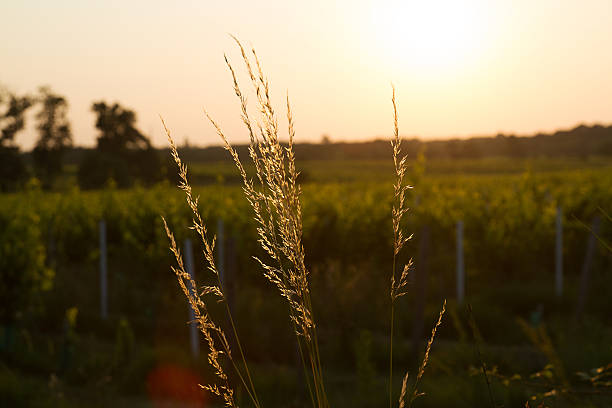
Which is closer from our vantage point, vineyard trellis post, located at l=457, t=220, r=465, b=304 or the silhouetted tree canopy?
vineyard trellis post, located at l=457, t=220, r=465, b=304

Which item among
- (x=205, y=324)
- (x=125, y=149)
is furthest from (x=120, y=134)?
(x=205, y=324)

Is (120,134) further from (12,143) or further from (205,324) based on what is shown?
(205,324)

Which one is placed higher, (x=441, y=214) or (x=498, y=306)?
(x=441, y=214)

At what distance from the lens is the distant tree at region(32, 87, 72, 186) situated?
53562mm

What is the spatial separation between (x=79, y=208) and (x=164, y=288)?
4250 millimetres

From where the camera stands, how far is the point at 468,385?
3883 millimetres

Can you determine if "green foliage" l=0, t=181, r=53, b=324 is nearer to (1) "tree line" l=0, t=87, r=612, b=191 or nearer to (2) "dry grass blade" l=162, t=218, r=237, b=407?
(2) "dry grass blade" l=162, t=218, r=237, b=407

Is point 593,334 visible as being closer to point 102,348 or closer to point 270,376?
point 270,376

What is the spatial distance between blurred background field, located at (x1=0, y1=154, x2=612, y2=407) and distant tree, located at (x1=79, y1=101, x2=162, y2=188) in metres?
26.2

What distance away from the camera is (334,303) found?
273 inches

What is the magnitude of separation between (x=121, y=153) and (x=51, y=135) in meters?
14.8

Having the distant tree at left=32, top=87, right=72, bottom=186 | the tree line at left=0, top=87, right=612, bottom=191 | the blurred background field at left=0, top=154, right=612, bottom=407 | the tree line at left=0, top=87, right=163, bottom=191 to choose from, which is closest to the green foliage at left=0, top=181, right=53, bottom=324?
the blurred background field at left=0, top=154, right=612, bottom=407

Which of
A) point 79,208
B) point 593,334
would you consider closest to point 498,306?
point 593,334

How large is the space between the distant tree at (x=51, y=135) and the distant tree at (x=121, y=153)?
11305 millimetres
